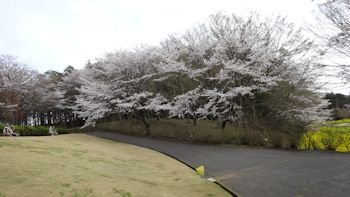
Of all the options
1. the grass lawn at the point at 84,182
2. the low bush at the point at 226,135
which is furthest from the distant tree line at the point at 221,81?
the grass lawn at the point at 84,182

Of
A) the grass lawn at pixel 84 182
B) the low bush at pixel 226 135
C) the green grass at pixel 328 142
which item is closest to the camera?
the grass lawn at pixel 84 182

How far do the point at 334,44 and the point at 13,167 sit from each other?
923 centimetres

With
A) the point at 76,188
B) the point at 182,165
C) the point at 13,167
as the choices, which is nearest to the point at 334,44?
the point at 182,165

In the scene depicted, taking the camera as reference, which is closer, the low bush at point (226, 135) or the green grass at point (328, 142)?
the green grass at point (328, 142)

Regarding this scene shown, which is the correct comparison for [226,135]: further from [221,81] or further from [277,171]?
[277,171]

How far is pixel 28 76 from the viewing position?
44438 millimetres

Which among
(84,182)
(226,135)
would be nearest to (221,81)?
(226,135)

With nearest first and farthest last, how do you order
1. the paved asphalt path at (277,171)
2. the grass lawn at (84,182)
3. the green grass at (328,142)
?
1. the grass lawn at (84,182)
2. the paved asphalt path at (277,171)
3. the green grass at (328,142)

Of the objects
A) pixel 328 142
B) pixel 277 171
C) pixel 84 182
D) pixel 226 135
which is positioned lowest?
pixel 277 171

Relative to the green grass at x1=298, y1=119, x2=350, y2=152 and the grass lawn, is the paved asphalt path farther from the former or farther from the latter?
the green grass at x1=298, y1=119, x2=350, y2=152

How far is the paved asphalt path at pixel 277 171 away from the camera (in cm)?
766

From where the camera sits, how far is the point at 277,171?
978 centimetres

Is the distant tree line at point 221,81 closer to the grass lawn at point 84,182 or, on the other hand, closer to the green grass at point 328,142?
the green grass at point 328,142

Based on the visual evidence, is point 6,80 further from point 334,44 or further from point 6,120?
point 334,44
